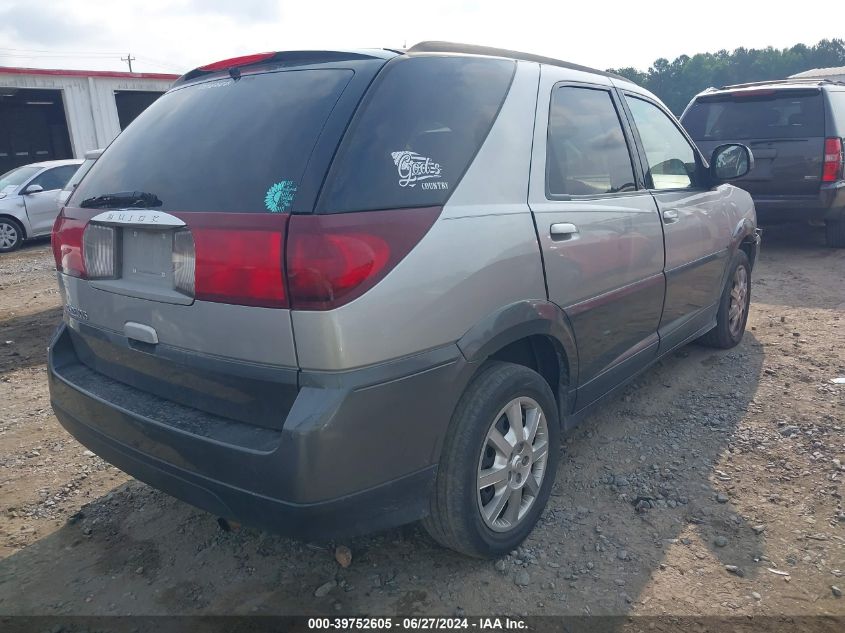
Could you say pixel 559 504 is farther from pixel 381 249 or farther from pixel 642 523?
pixel 381 249

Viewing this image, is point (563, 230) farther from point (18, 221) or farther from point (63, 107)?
point (63, 107)

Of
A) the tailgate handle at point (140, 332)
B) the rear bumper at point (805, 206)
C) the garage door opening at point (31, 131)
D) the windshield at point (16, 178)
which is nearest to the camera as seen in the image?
the tailgate handle at point (140, 332)

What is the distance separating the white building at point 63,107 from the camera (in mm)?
18922

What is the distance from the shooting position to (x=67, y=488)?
332 cm

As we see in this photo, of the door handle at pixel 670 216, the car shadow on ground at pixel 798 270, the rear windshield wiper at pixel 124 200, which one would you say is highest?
the rear windshield wiper at pixel 124 200

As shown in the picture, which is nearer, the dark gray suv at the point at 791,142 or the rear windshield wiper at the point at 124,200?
the rear windshield wiper at the point at 124,200

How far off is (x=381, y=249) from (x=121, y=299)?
1031 mm

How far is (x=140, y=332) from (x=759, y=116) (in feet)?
25.6

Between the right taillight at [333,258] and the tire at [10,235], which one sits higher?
the right taillight at [333,258]

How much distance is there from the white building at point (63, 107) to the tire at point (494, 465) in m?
18.2

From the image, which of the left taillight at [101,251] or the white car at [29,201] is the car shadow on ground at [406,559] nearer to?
the left taillight at [101,251]

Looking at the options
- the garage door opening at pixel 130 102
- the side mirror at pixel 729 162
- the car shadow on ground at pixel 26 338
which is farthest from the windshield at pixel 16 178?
the side mirror at pixel 729 162

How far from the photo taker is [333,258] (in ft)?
6.42

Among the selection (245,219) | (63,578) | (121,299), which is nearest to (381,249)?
(245,219)
